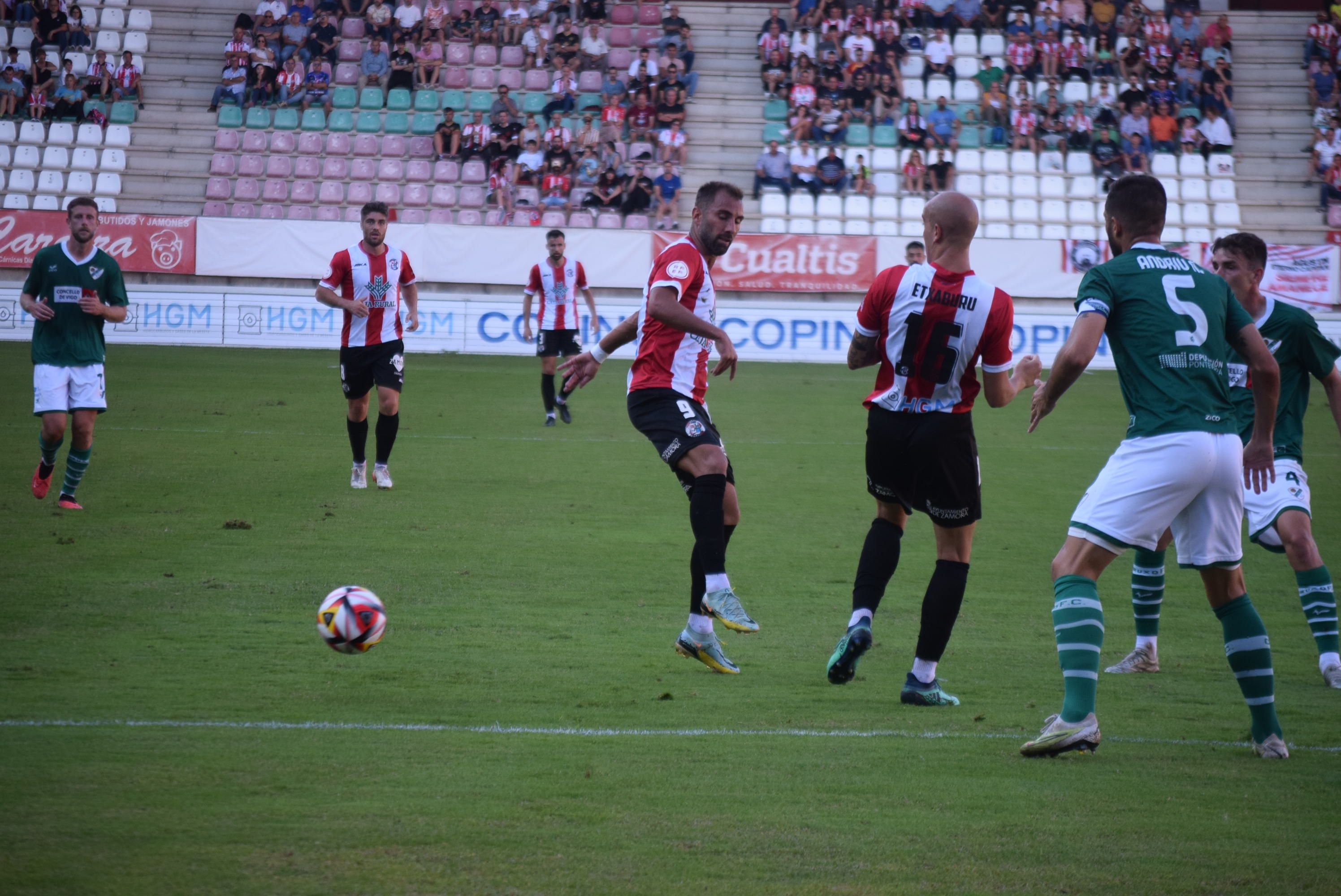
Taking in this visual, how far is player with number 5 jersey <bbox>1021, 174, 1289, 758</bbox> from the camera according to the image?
15.3 feet

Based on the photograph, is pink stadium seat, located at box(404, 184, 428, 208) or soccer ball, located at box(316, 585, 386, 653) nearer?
soccer ball, located at box(316, 585, 386, 653)

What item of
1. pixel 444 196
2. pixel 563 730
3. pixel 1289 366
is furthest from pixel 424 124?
pixel 563 730

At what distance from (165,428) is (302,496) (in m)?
4.63

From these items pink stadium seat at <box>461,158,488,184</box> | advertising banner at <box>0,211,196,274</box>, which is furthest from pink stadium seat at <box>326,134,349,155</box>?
advertising banner at <box>0,211,196,274</box>

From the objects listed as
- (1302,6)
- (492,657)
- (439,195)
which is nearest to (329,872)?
(492,657)

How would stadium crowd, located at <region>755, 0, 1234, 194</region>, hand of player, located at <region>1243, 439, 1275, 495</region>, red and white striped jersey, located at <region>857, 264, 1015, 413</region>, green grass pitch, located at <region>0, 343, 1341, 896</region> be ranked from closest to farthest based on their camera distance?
green grass pitch, located at <region>0, 343, 1341, 896</region>
hand of player, located at <region>1243, 439, 1275, 495</region>
red and white striped jersey, located at <region>857, 264, 1015, 413</region>
stadium crowd, located at <region>755, 0, 1234, 194</region>

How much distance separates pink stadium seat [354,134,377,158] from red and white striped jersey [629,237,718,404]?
2575 cm

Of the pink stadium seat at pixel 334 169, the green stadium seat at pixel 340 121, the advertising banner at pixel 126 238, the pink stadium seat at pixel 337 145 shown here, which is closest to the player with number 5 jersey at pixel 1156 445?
the advertising banner at pixel 126 238

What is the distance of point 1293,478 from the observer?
21.4 feet

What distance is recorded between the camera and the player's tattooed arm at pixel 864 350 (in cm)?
572

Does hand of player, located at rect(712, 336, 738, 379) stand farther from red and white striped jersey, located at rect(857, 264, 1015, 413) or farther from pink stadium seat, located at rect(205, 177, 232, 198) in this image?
pink stadium seat, located at rect(205, 177, 232, 198)

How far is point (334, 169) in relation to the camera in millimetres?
30172

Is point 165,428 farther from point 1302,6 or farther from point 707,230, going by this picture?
point 1302,6

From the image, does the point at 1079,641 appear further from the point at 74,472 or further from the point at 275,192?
the point at 275,192
